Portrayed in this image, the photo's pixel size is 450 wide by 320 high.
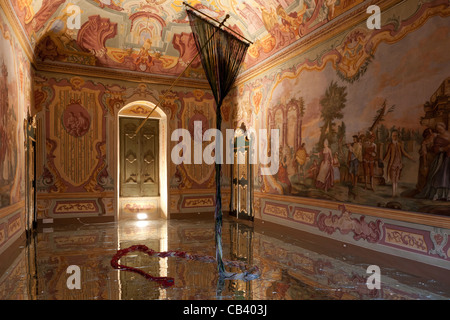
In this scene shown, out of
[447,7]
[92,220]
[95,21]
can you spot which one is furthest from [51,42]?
[447,7]

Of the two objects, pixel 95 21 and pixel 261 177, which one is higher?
pixel 95 21

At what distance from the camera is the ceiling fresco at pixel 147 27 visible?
6945 mm

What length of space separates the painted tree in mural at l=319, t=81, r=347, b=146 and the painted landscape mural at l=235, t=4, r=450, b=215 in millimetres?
20

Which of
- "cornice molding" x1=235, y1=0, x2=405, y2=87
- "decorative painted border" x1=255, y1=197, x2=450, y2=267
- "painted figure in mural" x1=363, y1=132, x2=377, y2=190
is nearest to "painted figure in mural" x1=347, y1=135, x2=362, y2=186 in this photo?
"painted figure in mural" x1=363, y1=132, x2=377, y2=190

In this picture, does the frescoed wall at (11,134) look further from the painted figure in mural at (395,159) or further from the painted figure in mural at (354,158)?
the painted figure in mural at (395,159)

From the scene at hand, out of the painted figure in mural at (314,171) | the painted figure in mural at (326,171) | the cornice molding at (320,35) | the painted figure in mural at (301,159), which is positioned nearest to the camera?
the cornice molding at (320,35)

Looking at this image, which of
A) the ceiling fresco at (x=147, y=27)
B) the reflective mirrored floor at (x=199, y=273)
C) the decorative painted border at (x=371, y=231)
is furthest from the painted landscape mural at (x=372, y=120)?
the reflective mirrored floor at (x=199, y=273)

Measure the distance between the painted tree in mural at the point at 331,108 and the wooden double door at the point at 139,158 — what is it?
242 inches

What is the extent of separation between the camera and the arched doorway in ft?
34.1

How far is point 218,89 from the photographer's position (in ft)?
14.9

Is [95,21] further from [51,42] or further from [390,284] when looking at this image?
[390,284]

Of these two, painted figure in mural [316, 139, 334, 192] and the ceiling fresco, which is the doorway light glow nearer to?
the ceiling fresco
